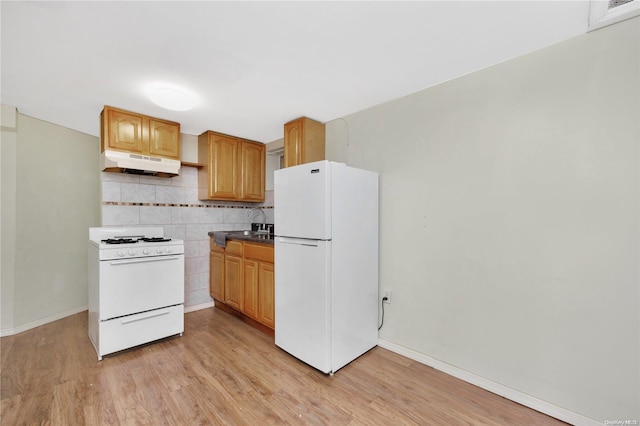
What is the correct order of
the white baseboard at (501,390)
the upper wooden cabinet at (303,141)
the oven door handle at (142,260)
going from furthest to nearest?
1. the upper wooden cabinet at (303,141)
2. the oven door handle at (142,260)
3. the white baseboard at (501,390)

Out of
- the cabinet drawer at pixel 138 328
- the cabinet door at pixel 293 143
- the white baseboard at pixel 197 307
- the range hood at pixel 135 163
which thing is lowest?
Result: the white baseboard at pixel 197 307

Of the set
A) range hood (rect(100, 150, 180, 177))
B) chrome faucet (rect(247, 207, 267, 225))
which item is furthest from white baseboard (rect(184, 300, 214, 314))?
range hood (rect(100, 150, 180, 177))

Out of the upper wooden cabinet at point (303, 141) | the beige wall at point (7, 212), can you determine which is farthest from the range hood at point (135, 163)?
the upper wooden cabinet at point (303, 141)

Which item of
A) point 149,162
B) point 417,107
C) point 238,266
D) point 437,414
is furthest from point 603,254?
point 149,162

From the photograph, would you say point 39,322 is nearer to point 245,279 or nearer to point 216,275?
point 216,275

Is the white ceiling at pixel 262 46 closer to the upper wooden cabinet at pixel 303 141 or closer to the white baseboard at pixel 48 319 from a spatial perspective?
the upper wooden cabinet at pixel 303 141

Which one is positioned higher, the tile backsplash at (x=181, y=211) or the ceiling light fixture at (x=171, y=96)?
the ceiling light fixture at (x=171, y=96)

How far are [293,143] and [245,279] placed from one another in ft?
5.13

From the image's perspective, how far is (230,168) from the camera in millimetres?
3535

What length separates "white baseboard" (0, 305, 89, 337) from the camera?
8.62 ft

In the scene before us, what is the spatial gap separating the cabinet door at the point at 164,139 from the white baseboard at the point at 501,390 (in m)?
3.00

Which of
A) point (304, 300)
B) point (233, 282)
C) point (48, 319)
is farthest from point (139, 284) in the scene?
point (48, 319)

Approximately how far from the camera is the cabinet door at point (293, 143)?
2.82 meters

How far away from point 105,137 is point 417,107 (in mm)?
2897
